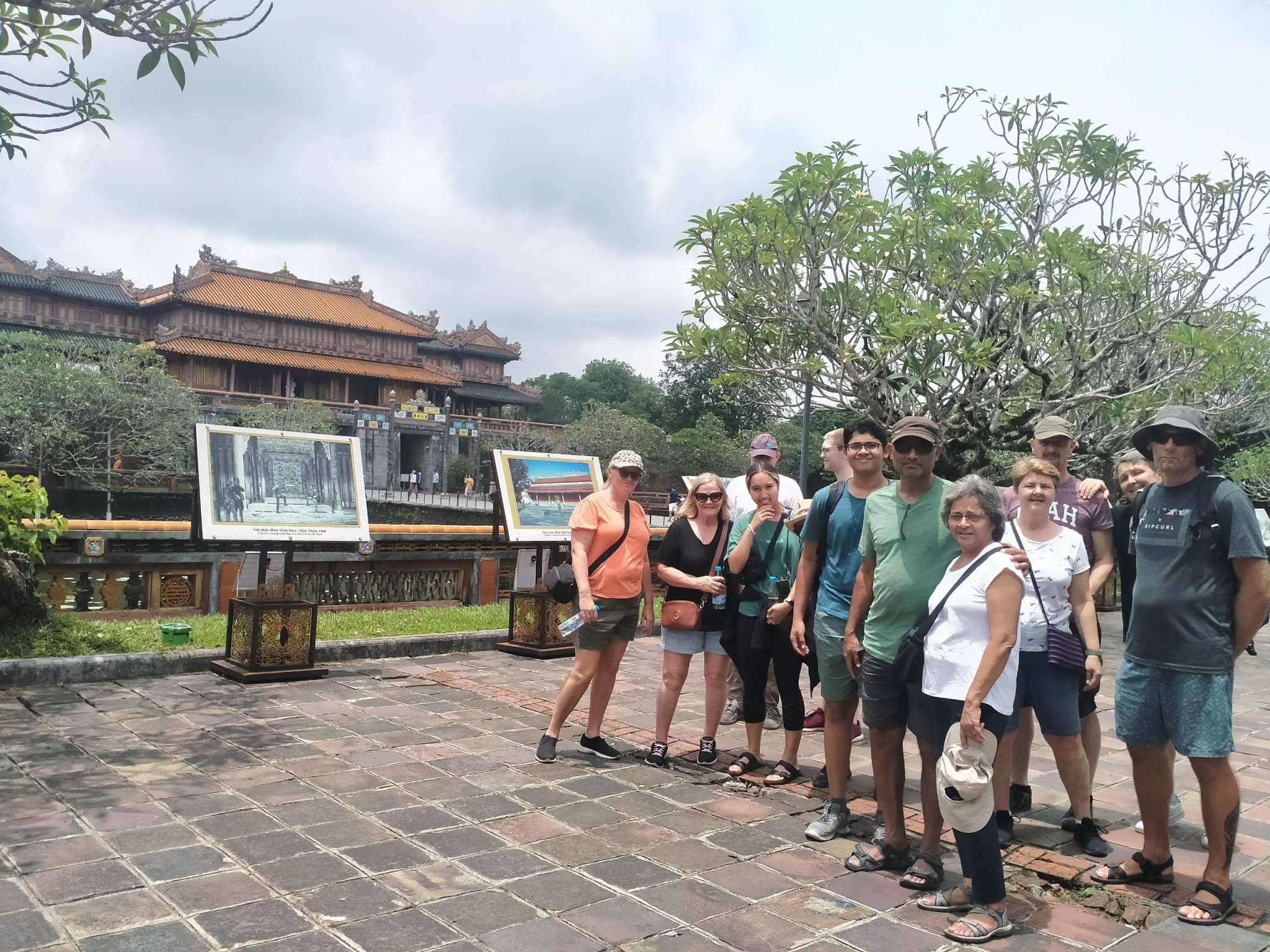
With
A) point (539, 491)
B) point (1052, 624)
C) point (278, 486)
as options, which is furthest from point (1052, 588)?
point (539, 491)

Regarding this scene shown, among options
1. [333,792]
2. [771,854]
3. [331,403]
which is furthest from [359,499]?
[331,403]

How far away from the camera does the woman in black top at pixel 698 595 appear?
15.6 ft

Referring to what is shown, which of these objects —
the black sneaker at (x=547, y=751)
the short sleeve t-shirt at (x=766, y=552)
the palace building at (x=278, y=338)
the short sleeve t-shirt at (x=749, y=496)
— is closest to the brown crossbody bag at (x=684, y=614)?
the short sleeve t-shirt at (x=766, y=552)

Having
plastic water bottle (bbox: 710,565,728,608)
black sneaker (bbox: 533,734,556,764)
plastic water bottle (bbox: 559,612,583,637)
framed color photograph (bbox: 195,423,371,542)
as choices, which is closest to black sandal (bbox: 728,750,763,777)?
plastic water bottle (bbox: 710,565,728,608)

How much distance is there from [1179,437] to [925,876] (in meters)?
1.75

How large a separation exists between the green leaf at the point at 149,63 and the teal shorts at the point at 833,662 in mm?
3736

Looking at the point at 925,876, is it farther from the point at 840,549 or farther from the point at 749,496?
the point at 749,496

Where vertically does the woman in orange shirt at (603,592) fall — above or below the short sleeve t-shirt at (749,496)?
below

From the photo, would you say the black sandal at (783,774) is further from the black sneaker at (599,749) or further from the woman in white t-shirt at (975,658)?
the woman in white t-shirt at (975,658)

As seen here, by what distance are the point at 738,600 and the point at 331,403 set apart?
41296mm

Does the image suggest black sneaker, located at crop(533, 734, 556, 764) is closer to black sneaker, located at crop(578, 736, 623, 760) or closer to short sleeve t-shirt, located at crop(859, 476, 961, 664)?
black sneaker, located at crop(578, 736, 623, 760)

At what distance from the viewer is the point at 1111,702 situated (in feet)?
23.5

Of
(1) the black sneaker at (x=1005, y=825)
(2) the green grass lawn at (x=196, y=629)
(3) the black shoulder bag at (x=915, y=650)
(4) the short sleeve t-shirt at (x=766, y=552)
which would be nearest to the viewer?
(3) the black shoulder bag at (x=915, y=650)

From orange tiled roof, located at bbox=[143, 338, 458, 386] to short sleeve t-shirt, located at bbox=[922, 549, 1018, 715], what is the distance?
40.7 m
